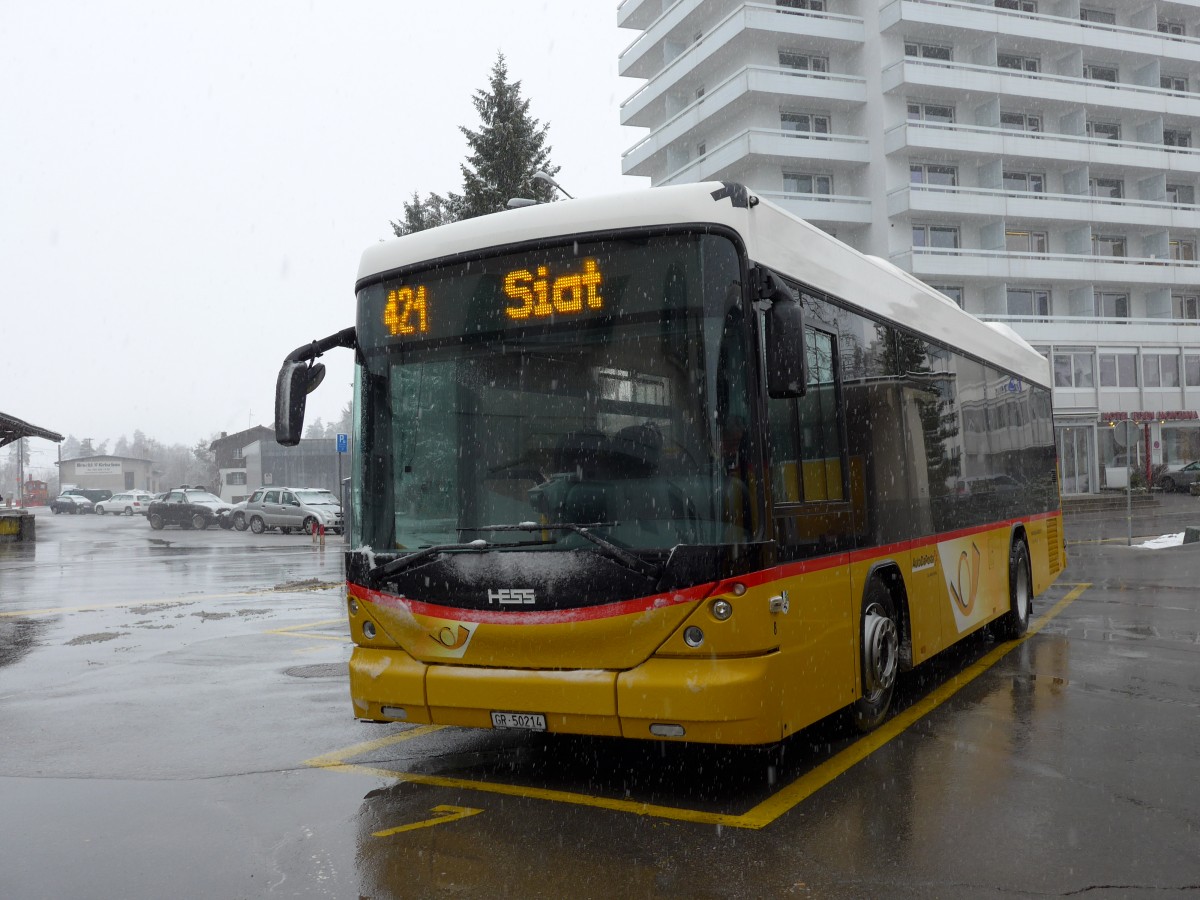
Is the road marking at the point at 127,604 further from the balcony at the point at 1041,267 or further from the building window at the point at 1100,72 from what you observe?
the building window at the point at 1100,72

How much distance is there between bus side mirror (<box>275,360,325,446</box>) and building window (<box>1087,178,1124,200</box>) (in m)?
53.6

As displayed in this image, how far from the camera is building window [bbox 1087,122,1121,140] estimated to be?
2140 inches

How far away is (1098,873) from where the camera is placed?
454 cm

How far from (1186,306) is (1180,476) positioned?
9.62 metres

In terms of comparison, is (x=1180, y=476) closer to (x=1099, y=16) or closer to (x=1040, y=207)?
(x=1040, y=207)

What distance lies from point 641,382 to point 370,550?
1859 mm

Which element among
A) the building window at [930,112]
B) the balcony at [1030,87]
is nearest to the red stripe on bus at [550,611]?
the balcony at [1030,87]

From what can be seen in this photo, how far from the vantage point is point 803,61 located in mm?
50469

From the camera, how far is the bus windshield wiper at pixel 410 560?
5891mm

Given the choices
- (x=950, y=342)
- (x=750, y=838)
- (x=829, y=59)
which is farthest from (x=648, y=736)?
(x=829, y=59)

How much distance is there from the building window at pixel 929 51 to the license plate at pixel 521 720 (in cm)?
4946

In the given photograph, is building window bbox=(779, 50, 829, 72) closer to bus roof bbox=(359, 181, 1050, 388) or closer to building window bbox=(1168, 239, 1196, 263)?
building window bbox=(1168, 239, 1196, 263)

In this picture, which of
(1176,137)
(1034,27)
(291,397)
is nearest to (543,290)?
(291,397)

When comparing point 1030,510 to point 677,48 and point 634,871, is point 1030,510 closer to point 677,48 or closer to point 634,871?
point 634,871
